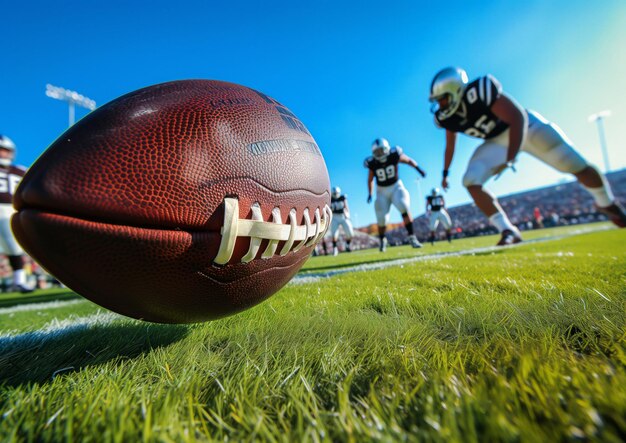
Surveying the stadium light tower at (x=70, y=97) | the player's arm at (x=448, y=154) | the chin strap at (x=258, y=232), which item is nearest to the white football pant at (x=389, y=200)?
the player's arm at (x=448, y=154)

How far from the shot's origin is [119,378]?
905mm

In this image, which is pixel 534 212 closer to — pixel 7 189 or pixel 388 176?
pixel 388 176

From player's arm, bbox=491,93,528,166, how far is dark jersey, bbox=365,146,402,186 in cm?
325

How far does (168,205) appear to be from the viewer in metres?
1.00

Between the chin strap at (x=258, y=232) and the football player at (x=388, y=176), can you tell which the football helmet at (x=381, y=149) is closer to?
the football player at (x=388, y=176)

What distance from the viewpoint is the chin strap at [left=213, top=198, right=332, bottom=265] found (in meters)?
1.04

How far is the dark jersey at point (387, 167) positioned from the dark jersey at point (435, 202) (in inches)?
240

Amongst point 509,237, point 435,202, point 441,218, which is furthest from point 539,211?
point 509,237

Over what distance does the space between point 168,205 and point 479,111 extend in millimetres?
5031

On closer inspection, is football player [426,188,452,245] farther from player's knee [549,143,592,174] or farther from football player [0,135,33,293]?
football player [0,135,33,293]

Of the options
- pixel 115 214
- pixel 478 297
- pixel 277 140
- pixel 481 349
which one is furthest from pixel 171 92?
pixel 478 297

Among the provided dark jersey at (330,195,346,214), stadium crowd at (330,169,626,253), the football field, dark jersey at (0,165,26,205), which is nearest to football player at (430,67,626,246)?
the football field

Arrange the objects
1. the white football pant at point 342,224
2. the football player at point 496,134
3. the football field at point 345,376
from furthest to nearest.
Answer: the white football pant at point 342,224, the football player at point 496,134, the football field at point 345,376

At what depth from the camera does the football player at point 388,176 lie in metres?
7.73
